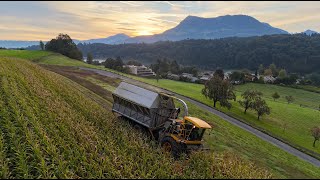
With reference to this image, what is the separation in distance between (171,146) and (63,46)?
10579cm

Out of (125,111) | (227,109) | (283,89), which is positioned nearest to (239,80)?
(283,89)

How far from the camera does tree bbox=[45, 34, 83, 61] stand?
374 ft

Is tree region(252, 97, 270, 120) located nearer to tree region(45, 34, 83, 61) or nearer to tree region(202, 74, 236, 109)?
tree region(202, 74, 236, 109)

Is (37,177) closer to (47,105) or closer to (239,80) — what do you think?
(47,105)

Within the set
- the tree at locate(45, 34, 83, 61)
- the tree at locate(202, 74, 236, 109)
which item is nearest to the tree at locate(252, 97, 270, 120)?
the tree at locate(202, 74, 236, 109)

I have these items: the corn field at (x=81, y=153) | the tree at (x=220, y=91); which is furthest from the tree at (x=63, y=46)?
the corn field at (x=81, y=153)

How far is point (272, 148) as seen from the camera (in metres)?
34.4

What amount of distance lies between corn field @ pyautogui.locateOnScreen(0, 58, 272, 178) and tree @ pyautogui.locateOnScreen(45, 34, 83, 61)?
315ft

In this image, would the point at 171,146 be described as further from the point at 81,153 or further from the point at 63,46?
the point at 63,46

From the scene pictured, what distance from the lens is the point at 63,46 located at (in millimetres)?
114562

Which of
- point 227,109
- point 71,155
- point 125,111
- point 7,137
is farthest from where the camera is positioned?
point 227,109

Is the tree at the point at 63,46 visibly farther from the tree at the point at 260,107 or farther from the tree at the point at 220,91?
the tree at the point at 260,107

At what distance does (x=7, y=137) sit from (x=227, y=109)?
163ft

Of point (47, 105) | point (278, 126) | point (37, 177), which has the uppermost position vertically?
point (47, 105)
